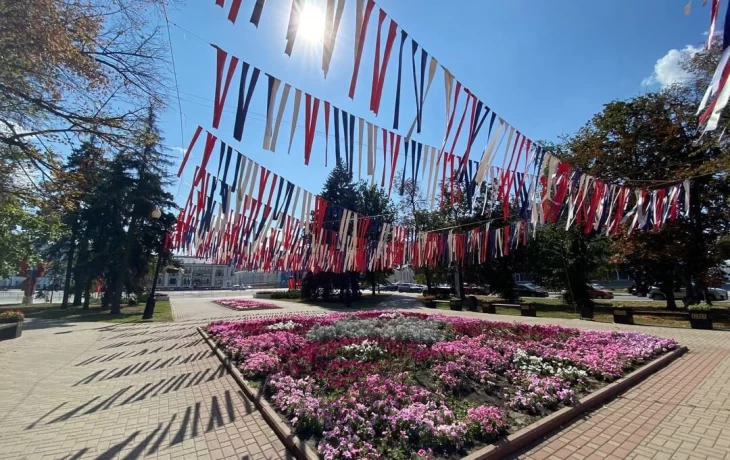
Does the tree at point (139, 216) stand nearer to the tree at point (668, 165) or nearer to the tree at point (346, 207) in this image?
the tree at point (346, 207)

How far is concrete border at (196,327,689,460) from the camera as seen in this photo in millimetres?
3766

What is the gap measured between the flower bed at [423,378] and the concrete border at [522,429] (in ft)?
0.46

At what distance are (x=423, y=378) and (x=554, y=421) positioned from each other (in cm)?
230

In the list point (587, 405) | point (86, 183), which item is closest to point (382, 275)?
point (86, 183)

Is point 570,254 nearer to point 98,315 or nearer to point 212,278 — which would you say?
point 98,315

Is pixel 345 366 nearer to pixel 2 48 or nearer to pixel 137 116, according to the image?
pixel 137 116

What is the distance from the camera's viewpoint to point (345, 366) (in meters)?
6.80

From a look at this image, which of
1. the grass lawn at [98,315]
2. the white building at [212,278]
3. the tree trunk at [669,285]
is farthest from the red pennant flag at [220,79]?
the white building at [212,278]

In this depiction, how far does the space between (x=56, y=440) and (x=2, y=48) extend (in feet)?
22.8

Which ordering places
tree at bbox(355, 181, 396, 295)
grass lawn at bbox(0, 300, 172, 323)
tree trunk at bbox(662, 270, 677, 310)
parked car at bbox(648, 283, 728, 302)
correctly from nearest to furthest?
grass lawn at bbox(0, 300, 172, 323)
tree trunk at bbox(662, 270, 677, 310)
parked car at bbox(648, 283, 728, 302)
tree at bbox(355, 181, 396, 295)

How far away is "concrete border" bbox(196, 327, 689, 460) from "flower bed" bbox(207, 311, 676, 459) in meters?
0.14

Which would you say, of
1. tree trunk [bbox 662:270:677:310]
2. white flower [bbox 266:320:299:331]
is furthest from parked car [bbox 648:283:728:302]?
white flower [bbox 266:320:299:331]

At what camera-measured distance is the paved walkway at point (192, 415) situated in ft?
13.0

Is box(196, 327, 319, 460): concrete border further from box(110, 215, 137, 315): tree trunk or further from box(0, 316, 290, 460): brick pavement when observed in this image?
box(110, 215, 137, 315): tree trunk
